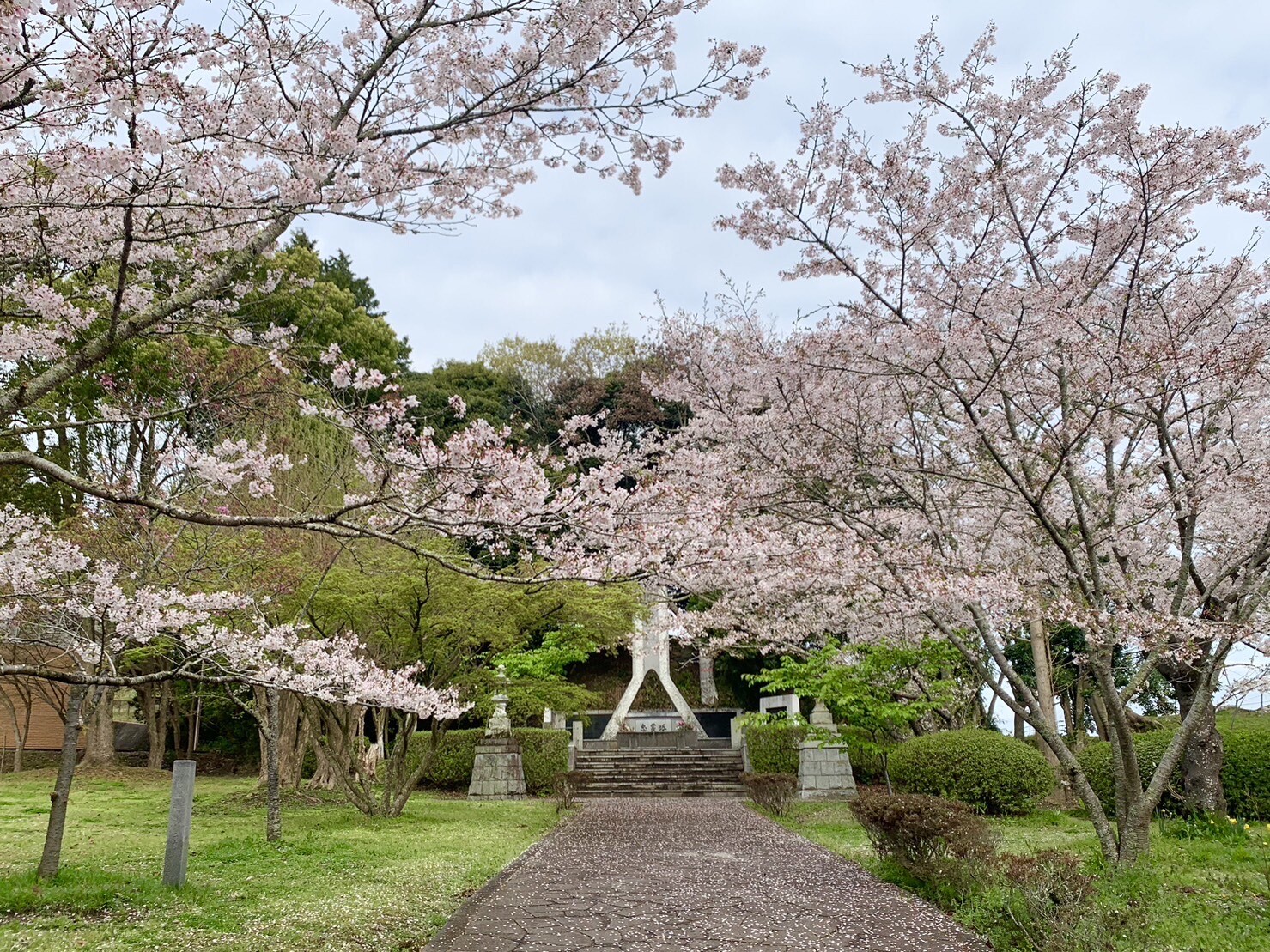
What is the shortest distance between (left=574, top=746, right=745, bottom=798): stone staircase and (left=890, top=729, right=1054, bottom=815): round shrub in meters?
5.68

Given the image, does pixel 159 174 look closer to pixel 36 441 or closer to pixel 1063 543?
pixel 1063 543

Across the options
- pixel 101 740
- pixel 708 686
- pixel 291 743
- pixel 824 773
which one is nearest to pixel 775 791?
pixel 824 773

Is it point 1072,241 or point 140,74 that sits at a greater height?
point 1072,241

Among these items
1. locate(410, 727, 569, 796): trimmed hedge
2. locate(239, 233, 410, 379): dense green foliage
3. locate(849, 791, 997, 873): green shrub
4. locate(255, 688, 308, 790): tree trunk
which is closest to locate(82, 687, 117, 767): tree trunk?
locate(255, 688, 308, 790): tree trunk

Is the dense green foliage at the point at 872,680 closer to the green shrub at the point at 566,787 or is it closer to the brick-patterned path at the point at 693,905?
the brick-patterned path at the point at 693,905

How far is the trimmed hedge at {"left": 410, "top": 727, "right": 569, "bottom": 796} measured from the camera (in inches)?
657

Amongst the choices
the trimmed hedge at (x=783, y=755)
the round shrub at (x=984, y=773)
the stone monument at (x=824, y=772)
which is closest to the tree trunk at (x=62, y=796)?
the round shrub at (x=984, y=773)

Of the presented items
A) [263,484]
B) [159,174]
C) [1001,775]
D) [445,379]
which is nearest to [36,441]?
[445,379]

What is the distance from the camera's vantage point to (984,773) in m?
10.9

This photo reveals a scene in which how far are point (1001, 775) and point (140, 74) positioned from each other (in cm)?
1189

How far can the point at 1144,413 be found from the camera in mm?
6391

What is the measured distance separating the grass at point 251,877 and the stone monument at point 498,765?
139 inches

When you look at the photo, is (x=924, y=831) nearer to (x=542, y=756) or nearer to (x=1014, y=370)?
(x=1014, y=370)

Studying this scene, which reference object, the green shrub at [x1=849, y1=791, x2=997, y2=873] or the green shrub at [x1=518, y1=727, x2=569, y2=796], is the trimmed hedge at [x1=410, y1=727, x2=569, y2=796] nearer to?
the green shrub at [x1=518, y1=727, x2=569, y2=796]
